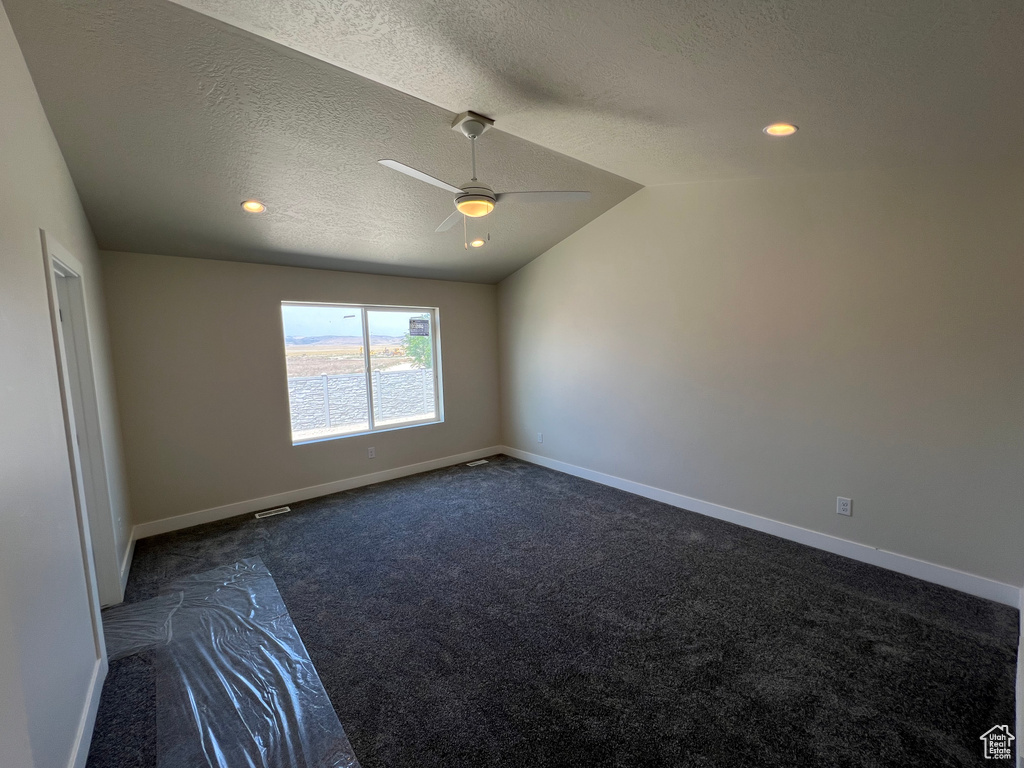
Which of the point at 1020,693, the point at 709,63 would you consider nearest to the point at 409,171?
the point at 709,63

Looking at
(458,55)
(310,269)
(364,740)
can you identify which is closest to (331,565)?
(364,740)

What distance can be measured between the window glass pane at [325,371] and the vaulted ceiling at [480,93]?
51.3 inches

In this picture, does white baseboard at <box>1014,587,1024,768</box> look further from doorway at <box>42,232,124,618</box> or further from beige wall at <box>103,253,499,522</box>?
beige wall at <box>103,253,499,522</box>

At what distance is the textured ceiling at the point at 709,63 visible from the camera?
1.44m

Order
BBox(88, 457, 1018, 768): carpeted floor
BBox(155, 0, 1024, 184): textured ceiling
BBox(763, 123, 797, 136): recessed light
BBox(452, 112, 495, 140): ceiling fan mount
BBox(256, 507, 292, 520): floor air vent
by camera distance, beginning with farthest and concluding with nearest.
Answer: BBox(256, 507, 292, 520): floor air vent, BBox(452, 112, 495, 140): ceiling fan mount, BBox(763, 123, 797, 136): recessed light, BBox(88, 457, 1018, 768): carpeted floor, BBox(155, 0, 1024, 184): textured ceiling

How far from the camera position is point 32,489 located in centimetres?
146

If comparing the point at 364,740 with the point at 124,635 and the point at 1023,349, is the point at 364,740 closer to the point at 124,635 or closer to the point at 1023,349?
the point at 124,635

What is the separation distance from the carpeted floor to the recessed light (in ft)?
8.44

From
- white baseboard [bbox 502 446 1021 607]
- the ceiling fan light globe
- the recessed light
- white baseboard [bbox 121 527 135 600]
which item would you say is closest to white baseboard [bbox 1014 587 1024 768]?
white baseboard [bbox 502 446 1021 607]

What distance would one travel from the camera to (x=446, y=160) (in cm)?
282

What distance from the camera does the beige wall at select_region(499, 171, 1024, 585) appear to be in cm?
245

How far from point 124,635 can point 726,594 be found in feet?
11.1

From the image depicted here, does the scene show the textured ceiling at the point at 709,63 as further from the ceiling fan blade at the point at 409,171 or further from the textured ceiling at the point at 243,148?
the ceiling fan blade at the point at 409,171

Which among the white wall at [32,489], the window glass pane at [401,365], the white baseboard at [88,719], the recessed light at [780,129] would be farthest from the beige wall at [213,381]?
the recessed light at [780,129]
